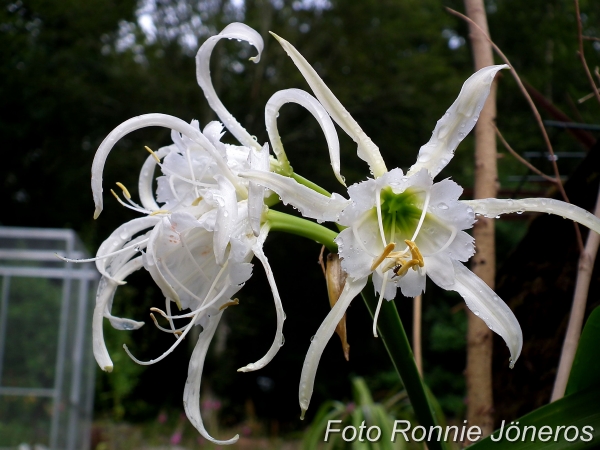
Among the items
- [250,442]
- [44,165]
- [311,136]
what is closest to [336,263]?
[250,442]

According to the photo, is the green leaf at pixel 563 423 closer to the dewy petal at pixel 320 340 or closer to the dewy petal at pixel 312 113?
the dewy petal at pixel 320 340

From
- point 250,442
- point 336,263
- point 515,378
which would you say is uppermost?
point 336,263

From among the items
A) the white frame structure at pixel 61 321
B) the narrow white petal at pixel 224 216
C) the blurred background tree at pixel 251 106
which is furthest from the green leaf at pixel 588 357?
the blurred background tree at pixel 251 106

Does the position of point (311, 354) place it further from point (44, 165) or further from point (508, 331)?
point (44, 165)

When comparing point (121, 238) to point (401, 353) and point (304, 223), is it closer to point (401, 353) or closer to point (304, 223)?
point (304, 223)

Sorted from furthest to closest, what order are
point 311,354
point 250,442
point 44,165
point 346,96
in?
point 44,165, point 346,96, point 250,442, point 311,354

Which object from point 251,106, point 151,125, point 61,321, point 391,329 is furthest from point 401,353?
point 251,106
